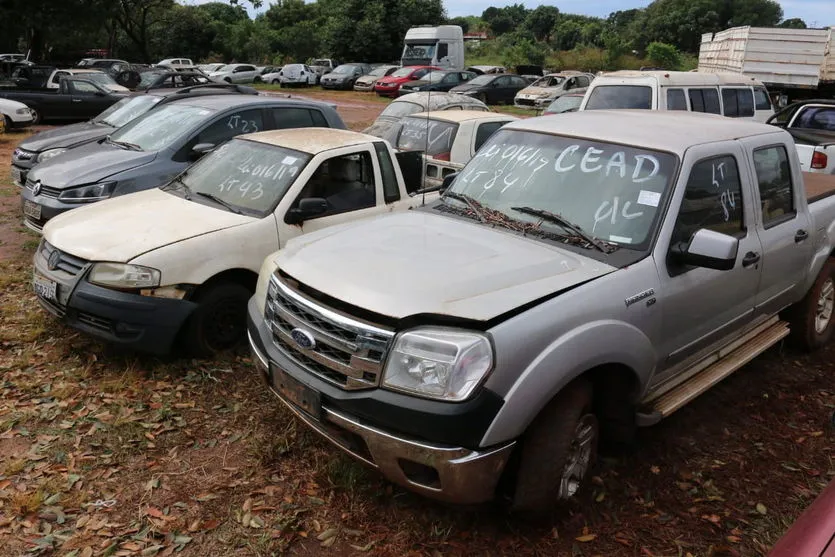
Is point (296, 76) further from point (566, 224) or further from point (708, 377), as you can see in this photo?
point (708, 377)

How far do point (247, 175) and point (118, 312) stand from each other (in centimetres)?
162

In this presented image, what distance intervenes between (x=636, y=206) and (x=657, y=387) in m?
1.05

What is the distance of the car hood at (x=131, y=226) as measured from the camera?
445cm

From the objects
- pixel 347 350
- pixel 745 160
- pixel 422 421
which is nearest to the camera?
pixel 422 421

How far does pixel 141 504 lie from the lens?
3.35m

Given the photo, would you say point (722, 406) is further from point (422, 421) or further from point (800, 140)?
point (800, 140)

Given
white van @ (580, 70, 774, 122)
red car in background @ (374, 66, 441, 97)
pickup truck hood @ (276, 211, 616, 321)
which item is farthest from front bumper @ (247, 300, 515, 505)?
red car in background @ (374, 66, 441, 97)

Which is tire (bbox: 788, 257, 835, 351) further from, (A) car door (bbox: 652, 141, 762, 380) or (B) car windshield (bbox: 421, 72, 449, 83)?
(B) car windshield (bbox: 421, 72, 449, 83)

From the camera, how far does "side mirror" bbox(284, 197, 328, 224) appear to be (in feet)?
16.0

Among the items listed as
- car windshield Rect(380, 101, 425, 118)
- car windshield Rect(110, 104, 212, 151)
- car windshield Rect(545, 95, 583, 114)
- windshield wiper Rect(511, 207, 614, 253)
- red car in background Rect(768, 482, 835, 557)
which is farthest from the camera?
car windshield Rect(545, 95, 583, 114)

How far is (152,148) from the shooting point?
731 cm

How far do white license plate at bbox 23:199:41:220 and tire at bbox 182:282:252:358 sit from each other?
126 inches

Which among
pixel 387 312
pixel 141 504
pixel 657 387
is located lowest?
pixel 141 504

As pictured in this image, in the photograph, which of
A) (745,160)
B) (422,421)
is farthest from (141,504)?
(745,160)
